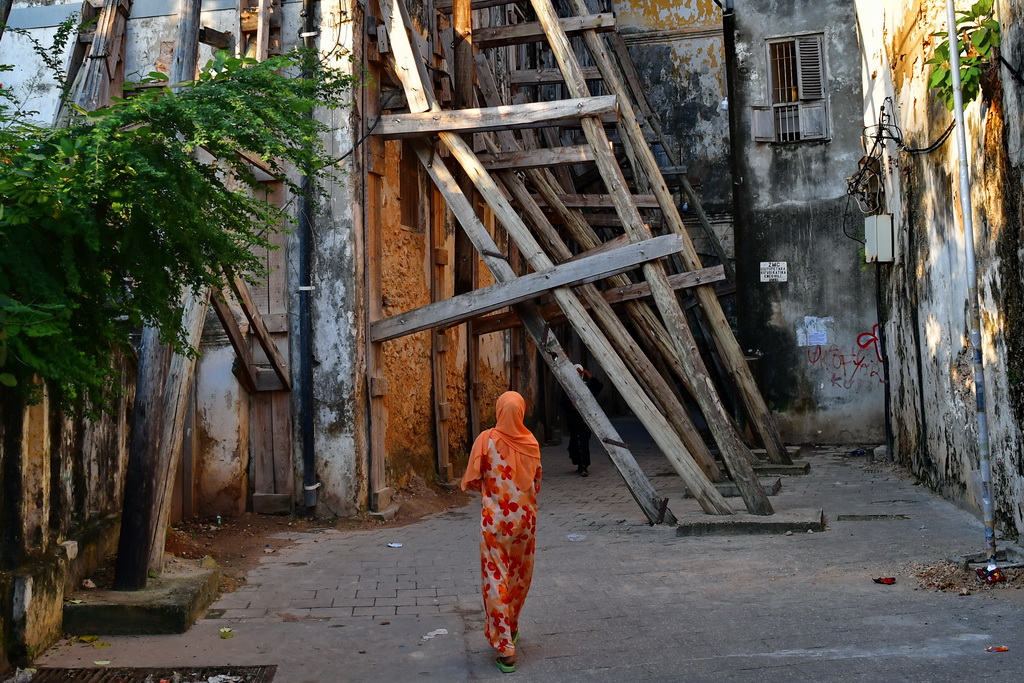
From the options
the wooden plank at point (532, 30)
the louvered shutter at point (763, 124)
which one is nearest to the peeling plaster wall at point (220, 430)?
the wooden plank at point (532, 30)

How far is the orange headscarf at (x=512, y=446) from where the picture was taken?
5.46 meters

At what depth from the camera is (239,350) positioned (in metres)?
9.15

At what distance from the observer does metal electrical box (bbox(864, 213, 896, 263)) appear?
1213 cm

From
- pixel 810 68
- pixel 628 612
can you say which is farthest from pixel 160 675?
pixel 810 68

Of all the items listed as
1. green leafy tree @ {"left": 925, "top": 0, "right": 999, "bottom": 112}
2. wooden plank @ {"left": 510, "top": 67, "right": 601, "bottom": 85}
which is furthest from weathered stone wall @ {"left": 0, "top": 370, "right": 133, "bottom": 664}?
wooden plank @ {"left": 510, "top": 67, "right": 601, "bottom": 85}

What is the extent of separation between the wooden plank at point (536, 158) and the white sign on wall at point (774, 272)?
6.59 meters

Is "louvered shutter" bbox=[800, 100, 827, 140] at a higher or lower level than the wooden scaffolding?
higher

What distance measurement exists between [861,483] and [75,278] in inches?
364

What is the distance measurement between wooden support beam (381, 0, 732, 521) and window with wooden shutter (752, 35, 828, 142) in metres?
8.16

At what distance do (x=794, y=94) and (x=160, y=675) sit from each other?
47.0ft

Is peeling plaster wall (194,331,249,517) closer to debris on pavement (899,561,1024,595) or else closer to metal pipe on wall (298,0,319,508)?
metal pipe on wall (298,0,319,508)

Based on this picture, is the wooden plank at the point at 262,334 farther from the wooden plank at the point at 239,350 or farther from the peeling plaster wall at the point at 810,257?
the peeling plaster wall at the point at 810,257

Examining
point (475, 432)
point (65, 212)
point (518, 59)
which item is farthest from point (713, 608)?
point (518, 59)

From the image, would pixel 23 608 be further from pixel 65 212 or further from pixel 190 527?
pixel 190 527
